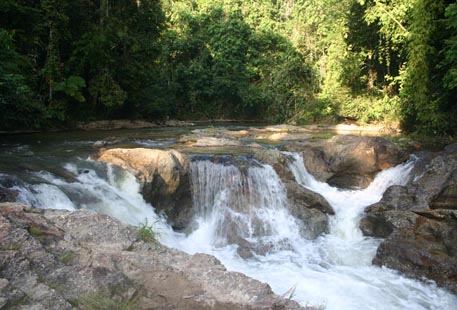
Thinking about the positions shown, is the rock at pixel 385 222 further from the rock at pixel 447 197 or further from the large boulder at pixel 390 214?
the rock at pixel 447 197

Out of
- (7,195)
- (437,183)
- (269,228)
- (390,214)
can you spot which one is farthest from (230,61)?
(7,195)

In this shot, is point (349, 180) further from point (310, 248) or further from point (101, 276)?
point (101, 276)

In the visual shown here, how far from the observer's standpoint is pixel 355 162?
1253 centimetres

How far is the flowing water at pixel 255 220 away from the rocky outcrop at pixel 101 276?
8.66ft

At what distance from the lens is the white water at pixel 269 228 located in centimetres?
676

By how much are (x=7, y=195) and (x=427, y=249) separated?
24.5 ft

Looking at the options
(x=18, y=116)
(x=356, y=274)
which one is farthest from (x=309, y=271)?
(x=18, y=116)

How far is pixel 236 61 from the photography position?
29250mm

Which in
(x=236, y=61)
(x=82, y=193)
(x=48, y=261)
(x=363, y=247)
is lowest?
(x=363, y=247)

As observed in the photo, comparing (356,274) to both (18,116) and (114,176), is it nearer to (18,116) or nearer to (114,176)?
(114,176)

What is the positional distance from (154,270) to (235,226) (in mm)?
5686

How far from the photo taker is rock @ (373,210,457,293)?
7250mm

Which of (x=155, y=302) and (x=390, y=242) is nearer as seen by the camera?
(x=155, y=302)

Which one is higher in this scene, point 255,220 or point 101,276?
point 101,276
